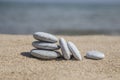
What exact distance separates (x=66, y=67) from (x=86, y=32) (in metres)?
13.0

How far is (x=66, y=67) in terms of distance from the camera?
709cm

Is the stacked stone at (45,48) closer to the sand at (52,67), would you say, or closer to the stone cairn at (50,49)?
the stone cairn at (50,49)

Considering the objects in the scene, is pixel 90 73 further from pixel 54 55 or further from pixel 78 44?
pixel 78 44

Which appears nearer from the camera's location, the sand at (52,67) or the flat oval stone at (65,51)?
the sand at (52,67)

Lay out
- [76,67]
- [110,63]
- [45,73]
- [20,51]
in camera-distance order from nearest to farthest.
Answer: [45,73] < [76,67] < [110,63] < [20,51]

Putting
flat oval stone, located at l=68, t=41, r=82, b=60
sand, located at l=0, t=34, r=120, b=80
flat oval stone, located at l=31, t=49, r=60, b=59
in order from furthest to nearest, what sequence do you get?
flat oval stone, located at l=68, t=41, r=82, b=60 < flat oval stone, located at l=31, t=49, r=60, b=59 < sand, located at l=0, t=34, r=120, b=80

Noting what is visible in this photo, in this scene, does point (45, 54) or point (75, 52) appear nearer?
point (45, 54)

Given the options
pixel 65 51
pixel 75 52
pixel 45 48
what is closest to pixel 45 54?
pixel 45 48

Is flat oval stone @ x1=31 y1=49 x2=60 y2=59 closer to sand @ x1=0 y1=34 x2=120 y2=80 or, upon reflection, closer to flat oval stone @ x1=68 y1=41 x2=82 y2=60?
sand @ x1=0 y1=34 x2=120 y2=80

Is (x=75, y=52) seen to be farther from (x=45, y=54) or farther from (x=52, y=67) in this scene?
(x=52, y=67)

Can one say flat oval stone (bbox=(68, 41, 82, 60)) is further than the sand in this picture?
Yes

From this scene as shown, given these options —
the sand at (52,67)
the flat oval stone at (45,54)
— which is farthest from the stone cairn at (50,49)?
the sand at (52,67)

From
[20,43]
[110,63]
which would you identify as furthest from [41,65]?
[20,43]

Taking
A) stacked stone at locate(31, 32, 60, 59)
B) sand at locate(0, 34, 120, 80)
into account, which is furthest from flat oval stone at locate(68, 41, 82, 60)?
stacked stone at locate(31, 32, 60, 59)
